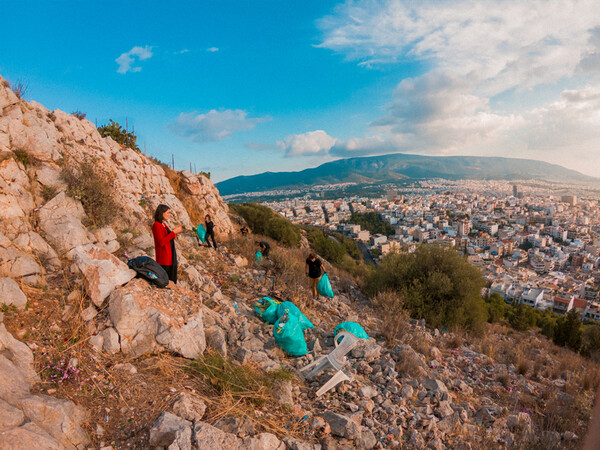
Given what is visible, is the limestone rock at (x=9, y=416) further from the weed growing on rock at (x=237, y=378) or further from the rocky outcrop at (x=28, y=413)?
the weed growing on rock at (x=237, y=378)

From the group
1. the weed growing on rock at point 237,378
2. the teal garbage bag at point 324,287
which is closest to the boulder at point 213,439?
the weed growing on rock at point 237,378

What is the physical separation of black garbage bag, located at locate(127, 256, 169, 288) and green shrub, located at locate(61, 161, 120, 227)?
2.34 m

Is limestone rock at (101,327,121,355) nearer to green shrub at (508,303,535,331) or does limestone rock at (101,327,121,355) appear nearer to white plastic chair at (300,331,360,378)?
white plastic chair at (300,331,360,378)

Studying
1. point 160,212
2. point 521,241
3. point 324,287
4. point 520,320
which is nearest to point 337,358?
point 160,212

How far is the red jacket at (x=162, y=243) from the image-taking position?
456 centimetres

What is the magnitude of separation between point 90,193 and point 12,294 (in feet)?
10.5

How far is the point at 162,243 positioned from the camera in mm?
4562

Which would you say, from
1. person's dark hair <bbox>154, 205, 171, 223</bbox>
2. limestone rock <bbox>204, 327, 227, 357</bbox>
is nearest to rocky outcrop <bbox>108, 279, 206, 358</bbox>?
limestone rock <bbox>204, 327, 227, 357</bbox>

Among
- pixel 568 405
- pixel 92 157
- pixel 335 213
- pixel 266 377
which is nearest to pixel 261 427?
pixel 266 377

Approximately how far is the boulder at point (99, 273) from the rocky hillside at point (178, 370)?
0.05 ft

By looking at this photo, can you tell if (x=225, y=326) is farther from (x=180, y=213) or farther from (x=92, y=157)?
(x=180, y=213)

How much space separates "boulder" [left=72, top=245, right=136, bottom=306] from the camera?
3.52m

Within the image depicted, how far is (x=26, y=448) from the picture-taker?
6.25 feet

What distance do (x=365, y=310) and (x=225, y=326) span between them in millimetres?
4716
